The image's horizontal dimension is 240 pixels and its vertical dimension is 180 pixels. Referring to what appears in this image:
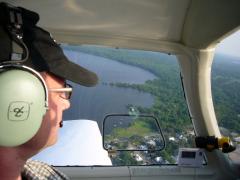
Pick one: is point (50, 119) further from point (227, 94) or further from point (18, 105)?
point (227, 94)

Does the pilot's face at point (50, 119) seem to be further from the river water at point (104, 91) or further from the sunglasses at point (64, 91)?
the river water at point (104, 91)

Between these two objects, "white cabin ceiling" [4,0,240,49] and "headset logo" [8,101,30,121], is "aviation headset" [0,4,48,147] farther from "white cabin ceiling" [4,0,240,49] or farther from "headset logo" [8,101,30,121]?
"white cabin ceiling" [4,0,240,49]

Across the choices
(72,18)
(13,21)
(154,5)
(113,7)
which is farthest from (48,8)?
(13,21)

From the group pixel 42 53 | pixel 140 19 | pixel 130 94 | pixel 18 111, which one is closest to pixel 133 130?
pixel 130 94

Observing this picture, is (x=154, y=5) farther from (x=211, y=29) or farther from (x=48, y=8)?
(x=48, y=8)

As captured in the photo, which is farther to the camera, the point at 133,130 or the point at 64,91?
the point at 133,130

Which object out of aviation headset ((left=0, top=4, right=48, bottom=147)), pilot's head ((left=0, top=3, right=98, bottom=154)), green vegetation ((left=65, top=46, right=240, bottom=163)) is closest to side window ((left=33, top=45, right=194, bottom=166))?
green vegetation ((left=65, top=46, right=240, bottom=163))
